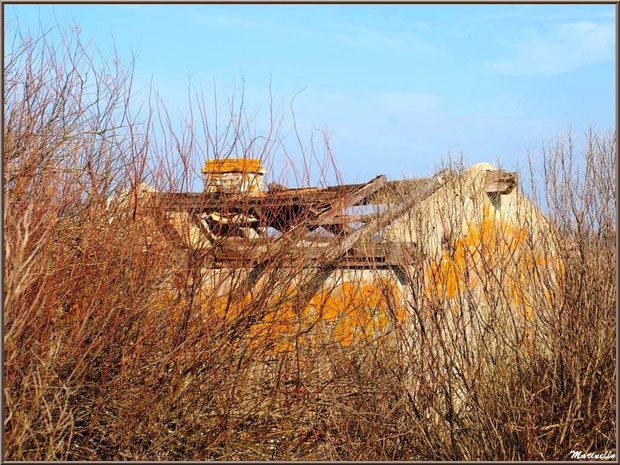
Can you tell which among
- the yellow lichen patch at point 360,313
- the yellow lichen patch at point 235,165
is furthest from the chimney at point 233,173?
the yellow lichen patch at point 360,313

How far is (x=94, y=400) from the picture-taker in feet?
16.0

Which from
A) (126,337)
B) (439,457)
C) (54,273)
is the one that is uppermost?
(54,273)

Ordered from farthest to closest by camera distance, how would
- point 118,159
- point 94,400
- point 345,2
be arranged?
point 118,159 < point 94,400 < point 345,2

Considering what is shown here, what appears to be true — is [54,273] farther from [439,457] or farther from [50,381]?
[439,457]

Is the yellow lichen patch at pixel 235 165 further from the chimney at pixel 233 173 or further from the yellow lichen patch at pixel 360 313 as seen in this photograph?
the yellow lichen patch at pixel 360 313

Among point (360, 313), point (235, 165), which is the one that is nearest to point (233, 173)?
point (235, 165)

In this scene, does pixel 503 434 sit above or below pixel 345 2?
below

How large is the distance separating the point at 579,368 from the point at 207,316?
97.8 inches

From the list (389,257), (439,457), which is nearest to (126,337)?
(439,457)

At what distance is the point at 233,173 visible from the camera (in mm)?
5992

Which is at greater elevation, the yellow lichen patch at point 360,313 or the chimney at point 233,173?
the chimney at point 233,173

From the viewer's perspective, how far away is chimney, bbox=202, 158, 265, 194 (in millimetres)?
5875

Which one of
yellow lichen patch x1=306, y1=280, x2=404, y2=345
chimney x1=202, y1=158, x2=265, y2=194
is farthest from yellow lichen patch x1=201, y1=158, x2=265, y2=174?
yellow lichen patch x1=306, y1=280, x2=404, y2=345

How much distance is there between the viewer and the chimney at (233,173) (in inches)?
231
